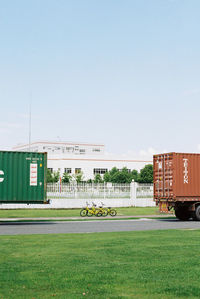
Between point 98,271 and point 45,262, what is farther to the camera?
point 45,262

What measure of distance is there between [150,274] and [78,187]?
27930 millimetres

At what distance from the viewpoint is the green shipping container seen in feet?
69.1

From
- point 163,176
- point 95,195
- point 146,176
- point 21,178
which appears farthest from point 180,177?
point 146,176

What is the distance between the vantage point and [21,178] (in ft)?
69.7

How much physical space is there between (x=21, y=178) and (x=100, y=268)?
13529 millimetres

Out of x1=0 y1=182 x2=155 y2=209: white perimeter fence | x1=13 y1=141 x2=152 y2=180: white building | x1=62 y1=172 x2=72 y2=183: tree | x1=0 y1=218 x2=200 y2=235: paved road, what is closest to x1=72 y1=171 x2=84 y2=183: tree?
x1=62 y1=172 x2=72 y2=183: tree

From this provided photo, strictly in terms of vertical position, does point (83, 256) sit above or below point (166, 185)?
below

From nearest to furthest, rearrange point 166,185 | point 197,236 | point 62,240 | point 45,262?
point 45,262 < point 62,240 < point 197,236 < point 166,185

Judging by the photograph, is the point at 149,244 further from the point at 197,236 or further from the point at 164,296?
the point at 164,296

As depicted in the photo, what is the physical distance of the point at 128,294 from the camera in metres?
6.29

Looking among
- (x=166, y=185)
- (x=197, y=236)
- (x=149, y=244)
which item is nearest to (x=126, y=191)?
(x=166, y=185)

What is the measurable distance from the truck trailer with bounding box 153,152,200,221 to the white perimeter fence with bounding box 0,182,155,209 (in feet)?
40.4

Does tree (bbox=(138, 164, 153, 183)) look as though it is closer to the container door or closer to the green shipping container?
the container door

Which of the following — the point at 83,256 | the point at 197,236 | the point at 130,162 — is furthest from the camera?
the point at 130,162
